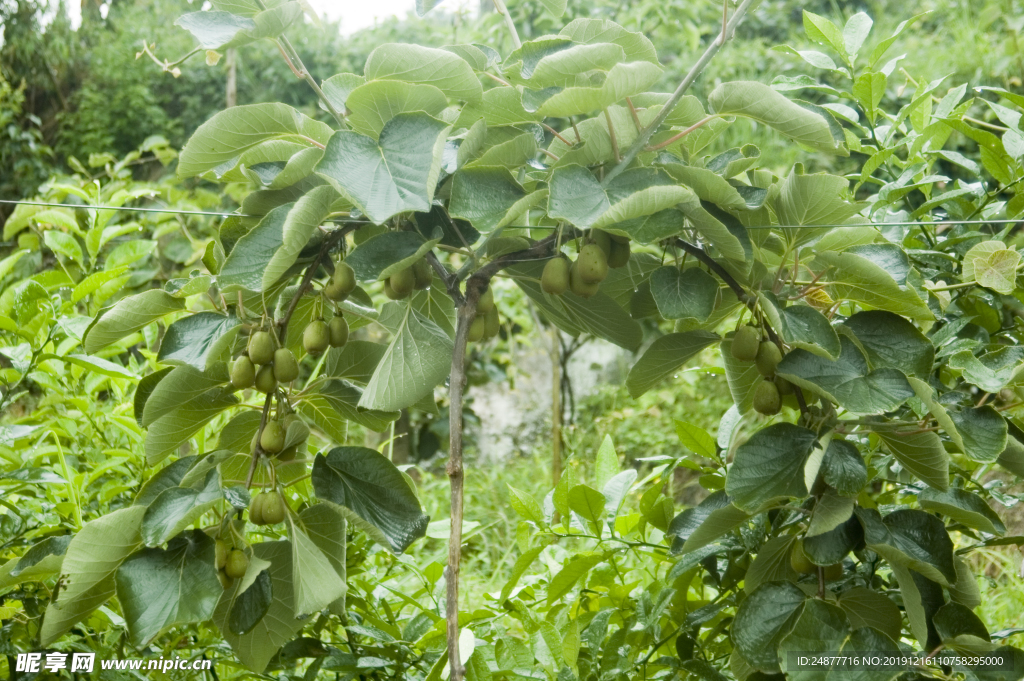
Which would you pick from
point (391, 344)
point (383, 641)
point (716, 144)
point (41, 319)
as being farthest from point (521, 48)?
point (716, 144)

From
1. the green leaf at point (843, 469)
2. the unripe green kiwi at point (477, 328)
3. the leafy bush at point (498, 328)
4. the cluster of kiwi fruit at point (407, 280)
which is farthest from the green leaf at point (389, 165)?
the green leaf at point (843, 469)

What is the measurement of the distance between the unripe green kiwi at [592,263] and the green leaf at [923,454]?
33cm

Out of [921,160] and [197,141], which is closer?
[197,141]

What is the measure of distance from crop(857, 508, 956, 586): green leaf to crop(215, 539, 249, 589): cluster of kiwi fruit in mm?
575

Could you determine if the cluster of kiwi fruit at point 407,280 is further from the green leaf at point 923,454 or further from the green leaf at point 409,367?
the green leaf at point 923,454

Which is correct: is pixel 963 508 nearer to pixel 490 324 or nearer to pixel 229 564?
pixel 490 324

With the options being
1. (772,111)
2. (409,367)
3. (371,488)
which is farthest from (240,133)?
(772,111)

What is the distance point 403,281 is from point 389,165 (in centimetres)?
14

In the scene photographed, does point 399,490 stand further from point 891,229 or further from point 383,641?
point 891,229

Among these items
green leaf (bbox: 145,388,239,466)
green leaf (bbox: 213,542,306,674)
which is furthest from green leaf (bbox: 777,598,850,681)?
green leaf (bbox: 145,388,239,466)

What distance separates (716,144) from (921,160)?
2.88 metres

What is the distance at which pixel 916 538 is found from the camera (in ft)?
2.71

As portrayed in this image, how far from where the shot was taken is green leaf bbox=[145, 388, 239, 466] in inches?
32.7

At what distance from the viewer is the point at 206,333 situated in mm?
758
